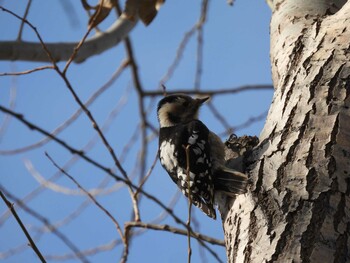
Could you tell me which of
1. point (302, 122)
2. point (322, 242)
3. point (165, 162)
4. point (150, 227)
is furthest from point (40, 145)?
point (322, 242)

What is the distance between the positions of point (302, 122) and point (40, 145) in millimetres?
2361

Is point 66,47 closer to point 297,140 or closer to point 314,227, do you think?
point 297,140

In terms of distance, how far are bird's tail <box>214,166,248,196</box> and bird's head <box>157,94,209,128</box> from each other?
3.93ft

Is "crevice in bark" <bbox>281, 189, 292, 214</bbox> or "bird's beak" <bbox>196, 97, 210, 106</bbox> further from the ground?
"bird's beak" <bbox>196, 97, 210, 106</bbox>

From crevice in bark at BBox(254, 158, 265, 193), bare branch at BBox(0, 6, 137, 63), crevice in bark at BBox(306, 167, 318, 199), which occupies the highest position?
bare branch at BBox(0, 6, 137, 63)

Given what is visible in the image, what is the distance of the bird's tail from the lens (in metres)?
3.22

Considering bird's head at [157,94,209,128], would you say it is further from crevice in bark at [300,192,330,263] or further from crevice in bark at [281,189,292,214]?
crevice in bark at [300,192,330,263]

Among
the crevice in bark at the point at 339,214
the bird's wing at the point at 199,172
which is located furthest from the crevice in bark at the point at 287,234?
the bird's wing at the point at 199,172

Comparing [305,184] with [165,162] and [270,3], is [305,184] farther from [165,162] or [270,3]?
[270,3]

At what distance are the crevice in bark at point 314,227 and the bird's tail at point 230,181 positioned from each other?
463mm

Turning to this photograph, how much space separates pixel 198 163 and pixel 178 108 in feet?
3.45

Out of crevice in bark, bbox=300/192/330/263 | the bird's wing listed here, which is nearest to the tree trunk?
crevice in bark, bbox=300/192/330/263

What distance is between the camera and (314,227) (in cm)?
270

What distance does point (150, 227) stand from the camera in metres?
3.79
